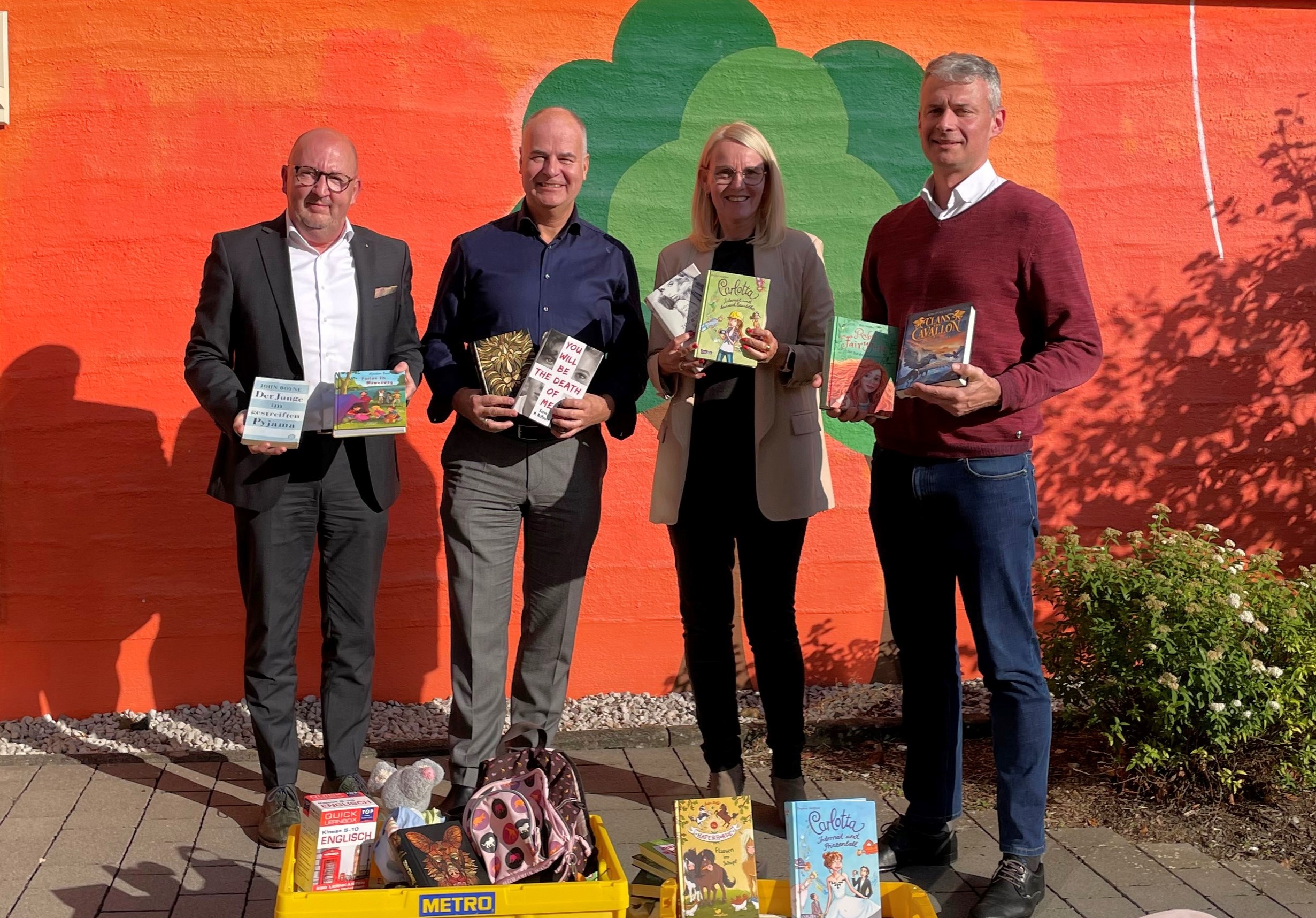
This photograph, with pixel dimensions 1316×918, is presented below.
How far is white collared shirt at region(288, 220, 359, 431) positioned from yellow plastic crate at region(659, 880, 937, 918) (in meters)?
1.84

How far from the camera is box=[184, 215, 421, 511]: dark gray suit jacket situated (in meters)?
3.90

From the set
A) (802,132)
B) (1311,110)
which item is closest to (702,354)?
(802,132)

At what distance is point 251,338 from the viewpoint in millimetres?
3924

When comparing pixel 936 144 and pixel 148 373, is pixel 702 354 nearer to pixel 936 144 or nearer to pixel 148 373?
pixel 936 144

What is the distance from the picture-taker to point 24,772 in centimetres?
447

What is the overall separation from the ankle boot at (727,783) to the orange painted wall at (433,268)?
1325 millimetres

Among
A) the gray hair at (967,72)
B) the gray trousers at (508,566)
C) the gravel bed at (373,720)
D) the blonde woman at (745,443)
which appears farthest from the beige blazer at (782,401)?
the gravel bed at (373,720)

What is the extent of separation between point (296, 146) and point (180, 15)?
143 cm

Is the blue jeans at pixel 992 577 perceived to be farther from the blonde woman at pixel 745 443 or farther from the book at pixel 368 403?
the book at pixel 368 403

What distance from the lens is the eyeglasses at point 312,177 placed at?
153 inches

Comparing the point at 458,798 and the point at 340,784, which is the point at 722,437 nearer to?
the point at 458,798

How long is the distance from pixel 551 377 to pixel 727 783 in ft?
4.70

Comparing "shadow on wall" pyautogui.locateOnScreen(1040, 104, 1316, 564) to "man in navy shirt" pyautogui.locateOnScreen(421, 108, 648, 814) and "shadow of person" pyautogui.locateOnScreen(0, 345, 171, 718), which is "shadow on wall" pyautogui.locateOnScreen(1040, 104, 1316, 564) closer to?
"man in navy shirt" pyautogui.locateOnScreen(421, 108, 648, 814)

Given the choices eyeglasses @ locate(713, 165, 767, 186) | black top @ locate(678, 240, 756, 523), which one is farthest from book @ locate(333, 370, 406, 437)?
eyeglasses @ locate(713, 165, 767, 186)
